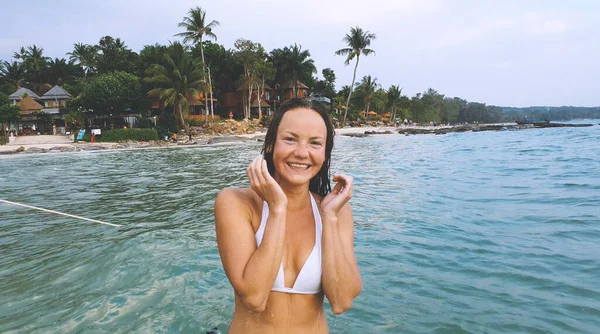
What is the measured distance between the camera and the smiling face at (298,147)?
74.4 inches

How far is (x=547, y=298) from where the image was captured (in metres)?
3.98

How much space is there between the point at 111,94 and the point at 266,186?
47831 mm

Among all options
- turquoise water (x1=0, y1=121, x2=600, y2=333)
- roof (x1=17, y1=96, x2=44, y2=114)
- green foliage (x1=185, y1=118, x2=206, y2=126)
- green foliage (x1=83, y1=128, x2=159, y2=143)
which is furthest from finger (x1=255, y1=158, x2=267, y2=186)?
roof (x1=17, y1=96, x2=44, y2=114)

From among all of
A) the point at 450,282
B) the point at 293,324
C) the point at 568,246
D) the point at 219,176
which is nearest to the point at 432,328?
the point at 450,282

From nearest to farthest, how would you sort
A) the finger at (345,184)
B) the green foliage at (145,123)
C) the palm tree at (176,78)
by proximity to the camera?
the finger at (345,184) → the palm tree at (176,78) → the green foliage at (145,123)

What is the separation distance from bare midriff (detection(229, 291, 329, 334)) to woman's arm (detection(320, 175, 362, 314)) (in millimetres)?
144

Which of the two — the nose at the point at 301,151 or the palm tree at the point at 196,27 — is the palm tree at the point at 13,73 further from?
the nose at the point at 301,151

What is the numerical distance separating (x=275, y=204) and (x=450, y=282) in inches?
136

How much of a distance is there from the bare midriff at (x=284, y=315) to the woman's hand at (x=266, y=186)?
471 mm

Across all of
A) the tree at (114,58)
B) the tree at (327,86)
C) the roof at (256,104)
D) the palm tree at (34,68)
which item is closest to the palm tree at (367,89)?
the tree at (327,86)

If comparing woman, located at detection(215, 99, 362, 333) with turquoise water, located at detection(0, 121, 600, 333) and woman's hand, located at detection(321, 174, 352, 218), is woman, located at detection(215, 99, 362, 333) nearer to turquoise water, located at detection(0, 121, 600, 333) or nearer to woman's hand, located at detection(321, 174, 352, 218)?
woman's hand, located at detection(321, 174, 352, 218)

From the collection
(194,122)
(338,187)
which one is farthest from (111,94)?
(338,187)

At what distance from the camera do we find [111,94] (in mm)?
44125

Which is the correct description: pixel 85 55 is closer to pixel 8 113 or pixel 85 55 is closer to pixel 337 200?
pixel 8 113
